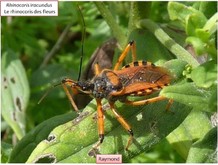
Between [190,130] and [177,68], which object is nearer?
[177,68]

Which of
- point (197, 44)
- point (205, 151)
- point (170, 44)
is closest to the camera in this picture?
point (197, 44)

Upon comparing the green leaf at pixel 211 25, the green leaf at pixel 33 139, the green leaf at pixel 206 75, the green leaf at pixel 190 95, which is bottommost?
the green leaf at pixel 33 139

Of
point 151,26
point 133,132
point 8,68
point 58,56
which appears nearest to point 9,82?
point 8,68

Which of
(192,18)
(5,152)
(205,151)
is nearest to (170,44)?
(192,18)

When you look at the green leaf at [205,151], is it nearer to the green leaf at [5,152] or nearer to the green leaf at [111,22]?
the green leaf at [111,22]

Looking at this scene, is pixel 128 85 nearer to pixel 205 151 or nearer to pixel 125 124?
pixel 125 124

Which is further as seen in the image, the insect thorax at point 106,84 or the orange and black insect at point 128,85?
the insect thorax at point 106,84

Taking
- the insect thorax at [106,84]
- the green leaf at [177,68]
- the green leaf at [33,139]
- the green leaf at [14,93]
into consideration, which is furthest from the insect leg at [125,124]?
the green leaf at [14,93]
